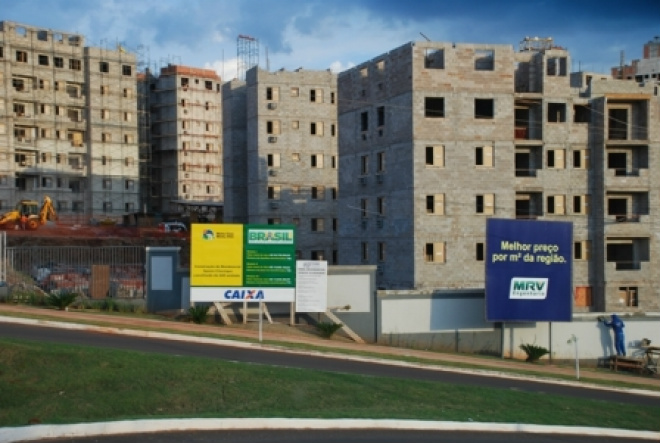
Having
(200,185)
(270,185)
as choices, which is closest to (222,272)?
(270,185)

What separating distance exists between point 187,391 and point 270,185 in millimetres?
55453

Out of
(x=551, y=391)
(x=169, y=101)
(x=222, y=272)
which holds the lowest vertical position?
(x=551, y=391)

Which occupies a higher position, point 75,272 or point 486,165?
point 486,165

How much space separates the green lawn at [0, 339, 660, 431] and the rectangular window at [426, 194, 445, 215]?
1135 inches

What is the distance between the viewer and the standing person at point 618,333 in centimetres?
3662

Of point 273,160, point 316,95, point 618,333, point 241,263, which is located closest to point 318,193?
point 273,160

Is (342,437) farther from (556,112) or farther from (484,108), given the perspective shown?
(556,112)

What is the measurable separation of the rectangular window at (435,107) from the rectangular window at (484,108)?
2284 mm

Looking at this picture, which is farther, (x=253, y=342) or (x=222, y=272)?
(x=222, y=272)

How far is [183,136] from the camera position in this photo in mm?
103688

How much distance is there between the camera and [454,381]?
2319cm

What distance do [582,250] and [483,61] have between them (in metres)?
14.0

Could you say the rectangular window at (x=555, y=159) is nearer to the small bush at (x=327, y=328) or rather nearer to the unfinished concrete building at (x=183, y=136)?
the small bush at (x=327, y=328)

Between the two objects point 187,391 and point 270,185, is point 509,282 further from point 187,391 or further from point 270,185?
point 270,185
